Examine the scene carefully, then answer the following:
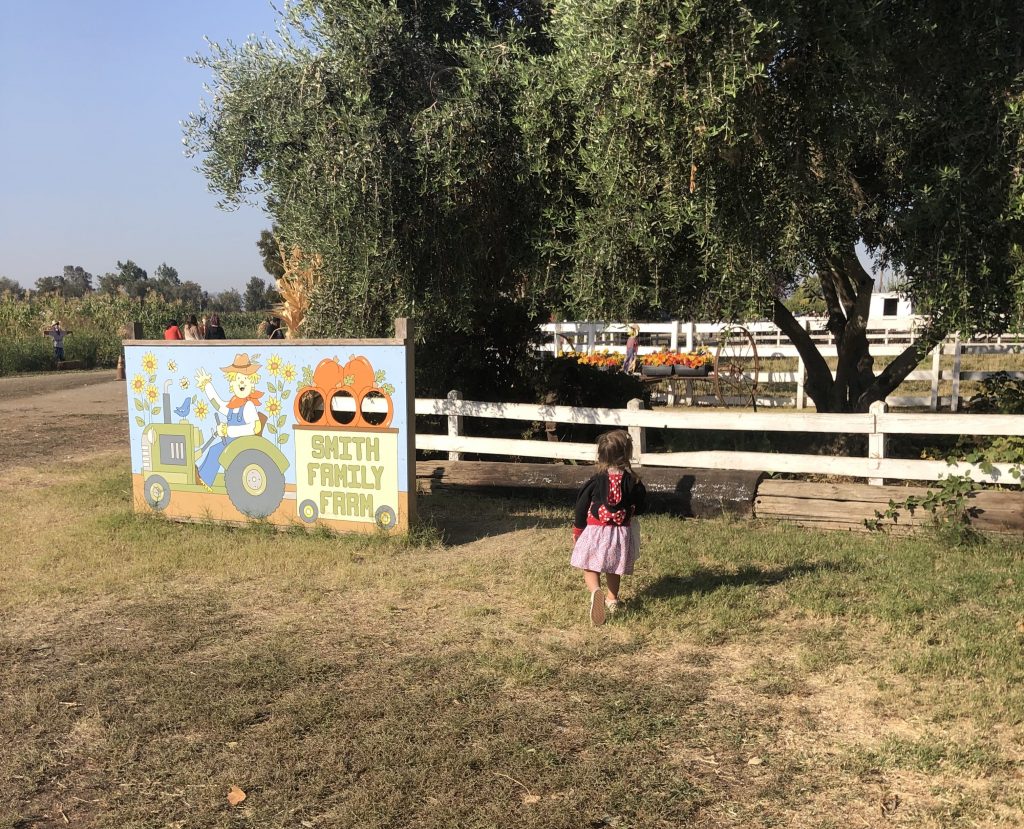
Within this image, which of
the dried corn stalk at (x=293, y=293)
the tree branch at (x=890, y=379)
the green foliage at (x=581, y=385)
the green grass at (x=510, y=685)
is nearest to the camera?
the green grass at (x=510, y=685)

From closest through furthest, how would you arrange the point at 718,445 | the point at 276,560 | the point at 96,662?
the point at 96,662
the point at 276,560
the point at 718,445

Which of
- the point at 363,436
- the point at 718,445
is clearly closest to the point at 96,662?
the point at 363,436

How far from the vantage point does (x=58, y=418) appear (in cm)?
1762

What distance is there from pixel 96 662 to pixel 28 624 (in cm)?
109

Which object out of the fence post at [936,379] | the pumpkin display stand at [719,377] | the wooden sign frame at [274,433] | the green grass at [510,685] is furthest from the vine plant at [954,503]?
the pumpkin display stand at [719,377]

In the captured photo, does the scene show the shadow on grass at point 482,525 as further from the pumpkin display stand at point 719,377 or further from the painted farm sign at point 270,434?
the pumpkin display stand at point 719,377

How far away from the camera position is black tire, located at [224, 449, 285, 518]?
829cm

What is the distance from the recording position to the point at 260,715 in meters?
4.39

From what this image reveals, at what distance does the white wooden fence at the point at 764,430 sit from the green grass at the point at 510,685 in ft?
2.69

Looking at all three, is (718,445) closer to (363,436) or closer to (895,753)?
(363,436)

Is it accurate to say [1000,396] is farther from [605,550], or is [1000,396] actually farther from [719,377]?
[605,550]

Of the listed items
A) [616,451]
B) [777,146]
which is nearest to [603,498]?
[616,451]

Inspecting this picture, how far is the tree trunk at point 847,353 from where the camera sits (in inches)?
400

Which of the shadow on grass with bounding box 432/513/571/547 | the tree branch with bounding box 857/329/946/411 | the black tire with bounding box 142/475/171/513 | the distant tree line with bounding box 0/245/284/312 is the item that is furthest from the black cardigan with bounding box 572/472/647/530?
the distant tree line with bounding box 0/245/284/312
